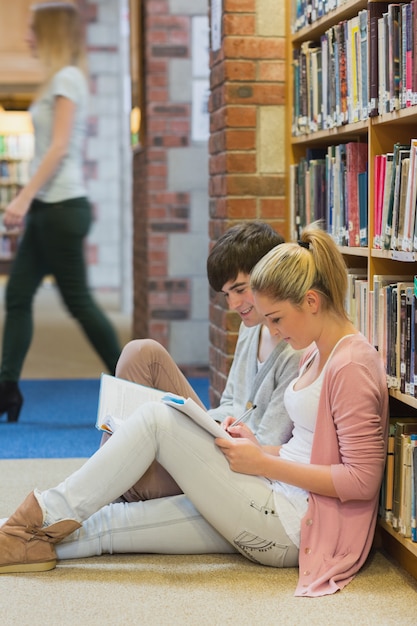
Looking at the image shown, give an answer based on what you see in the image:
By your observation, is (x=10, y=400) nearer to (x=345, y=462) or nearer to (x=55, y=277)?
(x=55, y=277)

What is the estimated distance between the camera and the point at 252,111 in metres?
3.66

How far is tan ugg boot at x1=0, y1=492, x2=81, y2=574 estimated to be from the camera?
2.46 m

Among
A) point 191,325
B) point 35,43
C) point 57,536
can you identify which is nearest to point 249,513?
point 57,536

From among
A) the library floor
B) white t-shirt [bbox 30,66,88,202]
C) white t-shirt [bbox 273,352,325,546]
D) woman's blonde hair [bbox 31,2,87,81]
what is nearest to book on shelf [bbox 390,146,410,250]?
white t-shirt [bbox 273,352,325,546]

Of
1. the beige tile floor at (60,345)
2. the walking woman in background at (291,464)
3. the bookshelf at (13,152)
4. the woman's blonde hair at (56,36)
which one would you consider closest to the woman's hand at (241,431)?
the walking woman in background at (291,464)

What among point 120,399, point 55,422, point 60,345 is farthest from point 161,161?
point 120,399

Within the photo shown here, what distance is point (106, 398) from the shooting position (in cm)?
274

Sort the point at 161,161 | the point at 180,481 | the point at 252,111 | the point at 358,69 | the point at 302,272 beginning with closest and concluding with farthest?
the point at 302,272 → the point at 180,481 → the point at 358,69 → the point at 252,111 → the point at 161,161

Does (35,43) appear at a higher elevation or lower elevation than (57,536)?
higher

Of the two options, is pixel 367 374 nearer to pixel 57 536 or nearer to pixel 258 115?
pixel 57 536

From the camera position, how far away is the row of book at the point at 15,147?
1373cm

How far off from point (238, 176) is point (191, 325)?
208 centimetres

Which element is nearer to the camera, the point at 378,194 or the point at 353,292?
the point at 378,194

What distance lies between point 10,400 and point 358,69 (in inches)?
87.8
